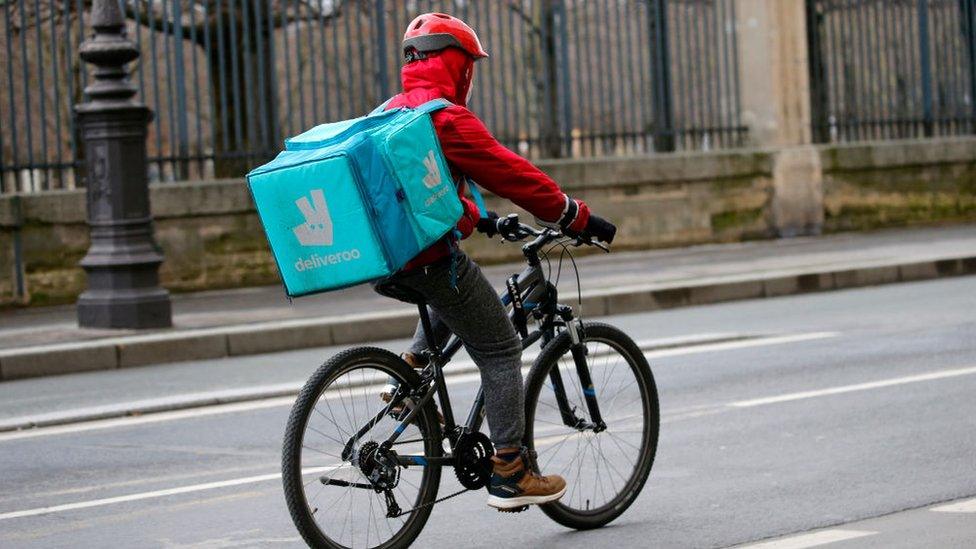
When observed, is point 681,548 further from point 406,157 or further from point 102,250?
point 102,250

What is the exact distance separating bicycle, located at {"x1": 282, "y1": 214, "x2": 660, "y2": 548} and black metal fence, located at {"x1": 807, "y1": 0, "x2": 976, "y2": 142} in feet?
44.0

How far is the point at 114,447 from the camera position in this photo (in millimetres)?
7918

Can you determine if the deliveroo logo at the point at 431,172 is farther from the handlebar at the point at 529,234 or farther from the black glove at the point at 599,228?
the black glove at the point at 599,228

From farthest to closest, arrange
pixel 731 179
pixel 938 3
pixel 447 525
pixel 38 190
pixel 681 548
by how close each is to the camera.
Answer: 1. pixel 938 3
2. pixel 731 179
3. pixel 38 190
4. pixel 447 525
5. pixel 681 548

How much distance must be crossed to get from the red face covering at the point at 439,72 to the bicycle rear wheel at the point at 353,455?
821 millimetres

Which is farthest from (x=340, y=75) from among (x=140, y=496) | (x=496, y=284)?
(x=140, y=496)

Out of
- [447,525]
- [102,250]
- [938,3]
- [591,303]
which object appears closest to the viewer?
[447,525]

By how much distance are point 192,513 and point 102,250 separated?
625cm

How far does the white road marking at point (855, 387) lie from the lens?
8.37 m

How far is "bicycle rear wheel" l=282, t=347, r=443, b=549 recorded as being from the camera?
4.92 meters

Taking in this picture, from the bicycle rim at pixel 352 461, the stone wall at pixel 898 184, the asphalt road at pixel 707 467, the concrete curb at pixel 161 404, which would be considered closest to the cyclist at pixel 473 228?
the bicycle rim at pixel 352 461

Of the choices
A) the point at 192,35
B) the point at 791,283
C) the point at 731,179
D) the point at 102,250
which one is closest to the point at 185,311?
the point at 102,250

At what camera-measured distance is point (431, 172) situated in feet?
16.0

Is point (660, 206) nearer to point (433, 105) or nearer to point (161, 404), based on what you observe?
point (161, 404)
